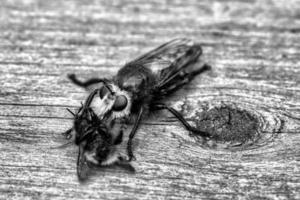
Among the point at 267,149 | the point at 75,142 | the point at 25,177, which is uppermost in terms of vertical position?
the point at 267,149

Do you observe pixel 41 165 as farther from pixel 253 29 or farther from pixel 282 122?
pixel 253 29

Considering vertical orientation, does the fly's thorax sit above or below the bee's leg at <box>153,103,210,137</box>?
below

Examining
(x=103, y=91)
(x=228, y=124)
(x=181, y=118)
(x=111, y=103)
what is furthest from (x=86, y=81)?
(x=228, y=124)

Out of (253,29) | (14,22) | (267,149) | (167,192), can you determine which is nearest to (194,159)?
(167,192)

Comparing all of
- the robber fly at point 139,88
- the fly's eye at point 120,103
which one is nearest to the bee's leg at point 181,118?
the robber fly at point 139,88

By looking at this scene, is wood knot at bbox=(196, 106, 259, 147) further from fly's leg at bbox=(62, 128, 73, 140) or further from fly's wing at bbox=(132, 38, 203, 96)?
fly's leg at bbox=(62, 128, 73, 140)

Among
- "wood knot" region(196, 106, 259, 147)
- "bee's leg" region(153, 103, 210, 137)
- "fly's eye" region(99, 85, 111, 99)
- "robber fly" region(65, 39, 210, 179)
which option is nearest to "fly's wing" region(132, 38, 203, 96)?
"robber fly" region(65, 39, 210, 179)
